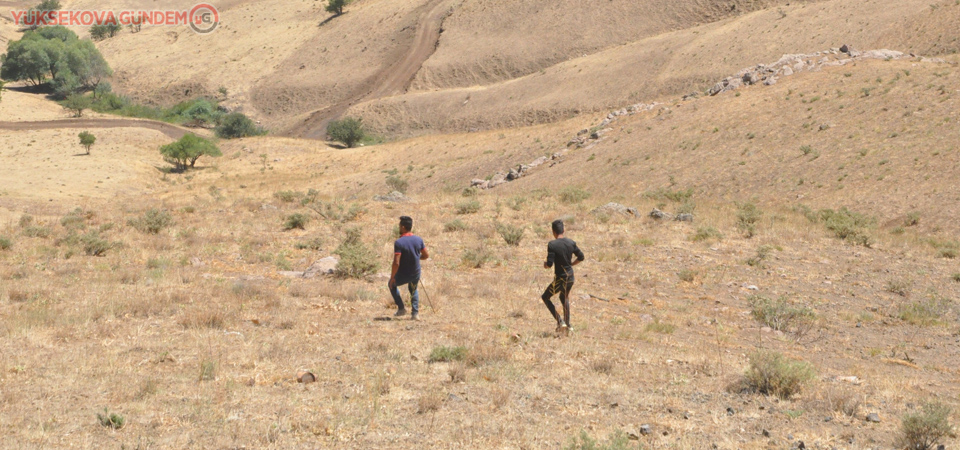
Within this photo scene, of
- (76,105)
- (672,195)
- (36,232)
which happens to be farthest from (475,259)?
(76,105)

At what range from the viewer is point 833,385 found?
26.8 ft

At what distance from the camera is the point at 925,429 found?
6.24m

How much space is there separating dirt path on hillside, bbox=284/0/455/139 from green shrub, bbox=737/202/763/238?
1708 inches

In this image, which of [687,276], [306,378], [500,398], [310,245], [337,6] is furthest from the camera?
[337,6]

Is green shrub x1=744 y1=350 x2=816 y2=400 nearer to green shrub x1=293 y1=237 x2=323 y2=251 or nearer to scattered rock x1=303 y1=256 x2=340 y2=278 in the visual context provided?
scattered rock x1=303 y1=256 x2=340 y2=278

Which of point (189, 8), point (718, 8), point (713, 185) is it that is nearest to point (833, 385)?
point (713, 185)

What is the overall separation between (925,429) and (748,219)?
16283 millimetres

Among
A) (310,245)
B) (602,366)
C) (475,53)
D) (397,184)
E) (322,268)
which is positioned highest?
(475,53)

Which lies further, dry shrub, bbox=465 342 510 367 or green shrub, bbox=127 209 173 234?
green shrub, bbox=127 209 173 234

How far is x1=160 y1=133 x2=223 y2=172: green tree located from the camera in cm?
4528

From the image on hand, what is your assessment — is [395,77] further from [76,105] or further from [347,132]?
[76,105]

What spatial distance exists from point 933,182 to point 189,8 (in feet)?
378

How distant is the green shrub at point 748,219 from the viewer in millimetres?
20478

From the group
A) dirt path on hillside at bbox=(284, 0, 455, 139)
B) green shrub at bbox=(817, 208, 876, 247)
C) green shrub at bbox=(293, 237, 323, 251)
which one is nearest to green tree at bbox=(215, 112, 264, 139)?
dirt path on hillside at bbox=(284, 0, 455, 139)
